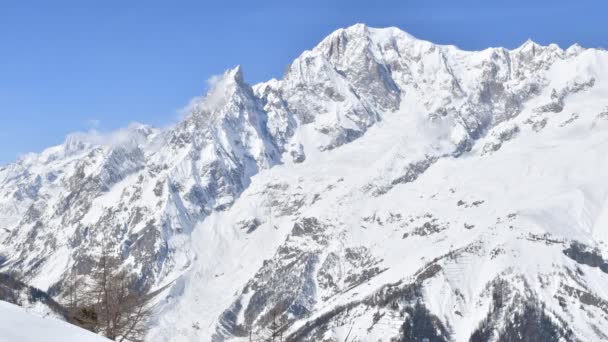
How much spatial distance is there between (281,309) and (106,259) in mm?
12207

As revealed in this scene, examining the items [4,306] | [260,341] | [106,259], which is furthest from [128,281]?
[4,306]

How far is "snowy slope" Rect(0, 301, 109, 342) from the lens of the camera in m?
16.2

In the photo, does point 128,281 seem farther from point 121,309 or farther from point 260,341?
point 260,341

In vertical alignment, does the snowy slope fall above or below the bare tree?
above

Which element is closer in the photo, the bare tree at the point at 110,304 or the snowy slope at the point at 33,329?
the snowy slope at the point at 33,329

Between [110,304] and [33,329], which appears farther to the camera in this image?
[110,304]

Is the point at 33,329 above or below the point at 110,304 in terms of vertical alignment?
above

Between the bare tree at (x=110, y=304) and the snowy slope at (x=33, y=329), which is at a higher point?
the snowy slope at (x=33, y=329)

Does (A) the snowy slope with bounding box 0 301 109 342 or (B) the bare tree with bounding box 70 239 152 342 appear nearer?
(A) the snowy slope with bounding box 0 301 109 342

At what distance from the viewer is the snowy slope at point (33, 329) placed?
1622 cm

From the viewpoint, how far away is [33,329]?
17.1 metres

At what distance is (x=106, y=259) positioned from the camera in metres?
36.8

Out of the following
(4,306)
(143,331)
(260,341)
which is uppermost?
(4,306)

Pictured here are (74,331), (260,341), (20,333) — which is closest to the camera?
(20,333)
